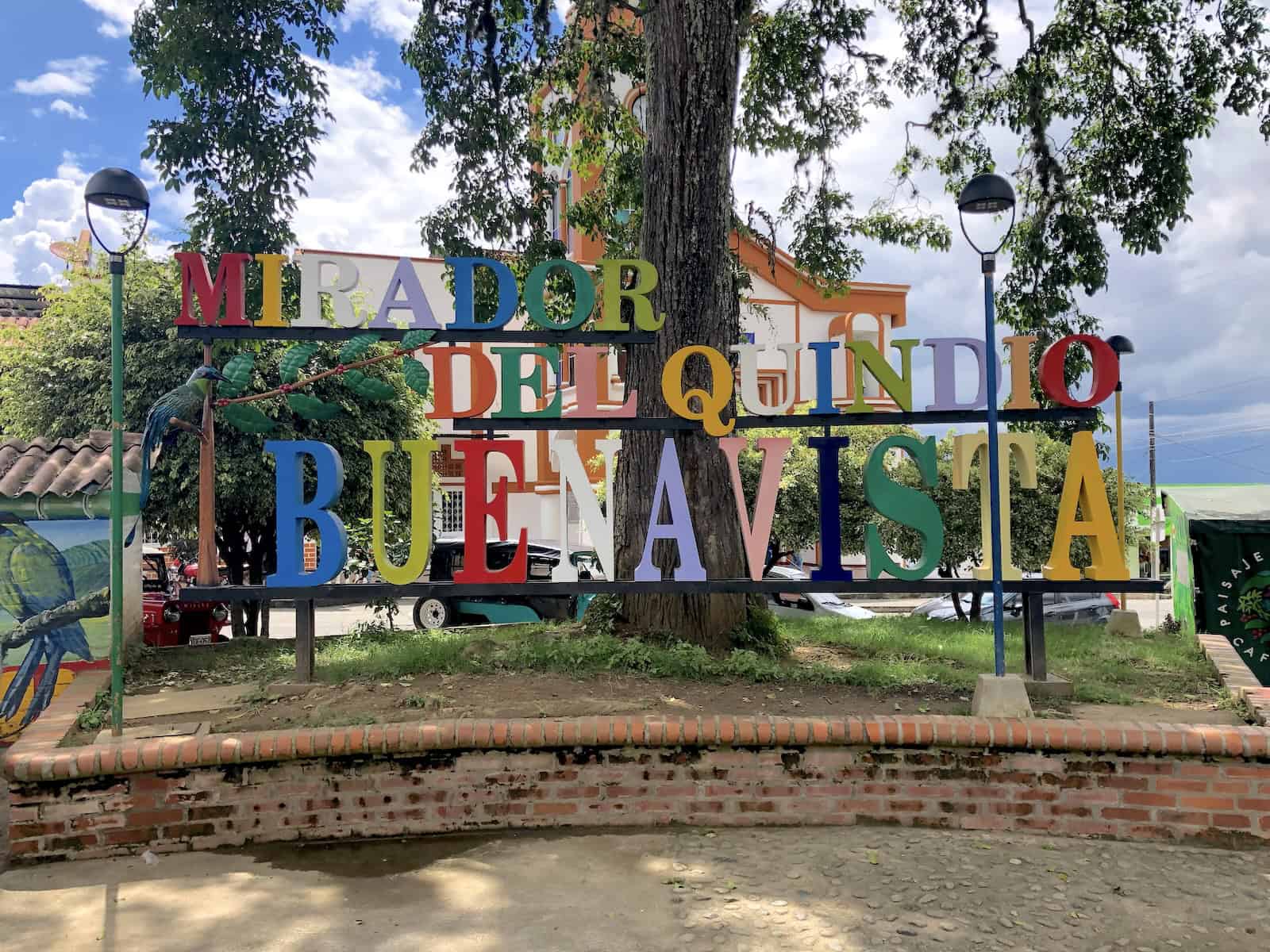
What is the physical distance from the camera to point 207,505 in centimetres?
681

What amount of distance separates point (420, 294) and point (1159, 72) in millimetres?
9064

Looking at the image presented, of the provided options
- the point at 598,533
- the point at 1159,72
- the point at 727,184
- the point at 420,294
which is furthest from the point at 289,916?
the point at 1159,72

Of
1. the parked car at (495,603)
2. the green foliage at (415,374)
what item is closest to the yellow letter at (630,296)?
the green foliage at (415,374)

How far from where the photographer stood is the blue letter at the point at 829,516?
22.8 feet

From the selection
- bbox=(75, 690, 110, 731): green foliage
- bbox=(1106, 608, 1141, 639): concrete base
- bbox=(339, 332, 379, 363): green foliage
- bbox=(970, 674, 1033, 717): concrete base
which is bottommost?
bbox=(1106, 608, 1141, 639): concrete base

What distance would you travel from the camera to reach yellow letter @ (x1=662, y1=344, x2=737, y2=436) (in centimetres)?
690

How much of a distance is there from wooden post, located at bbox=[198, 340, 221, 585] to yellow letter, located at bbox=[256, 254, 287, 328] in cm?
54

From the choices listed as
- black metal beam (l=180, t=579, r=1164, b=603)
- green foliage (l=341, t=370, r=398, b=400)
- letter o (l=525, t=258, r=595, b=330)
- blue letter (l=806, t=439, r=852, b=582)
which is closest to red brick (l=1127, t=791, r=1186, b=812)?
black metal beam (l=180, t=579, r=1164, b=603)

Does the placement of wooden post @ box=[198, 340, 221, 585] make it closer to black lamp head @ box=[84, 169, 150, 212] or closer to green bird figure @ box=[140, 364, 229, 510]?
green bird figure @ box=[140, 364, 229, 510]

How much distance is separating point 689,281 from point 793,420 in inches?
68.2

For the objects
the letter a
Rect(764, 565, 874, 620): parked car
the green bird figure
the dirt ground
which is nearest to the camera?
the dirt ground

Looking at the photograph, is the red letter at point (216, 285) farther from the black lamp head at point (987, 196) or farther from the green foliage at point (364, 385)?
the black lamp head at point (987, 196)

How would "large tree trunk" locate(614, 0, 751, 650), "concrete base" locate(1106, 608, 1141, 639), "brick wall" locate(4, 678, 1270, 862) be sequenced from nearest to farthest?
"brick wall" locate(4, 678, 1270, 862) → "large tree trunk" locate(614, 0, 751, 650) → "concrete base" locate(1106, 608, 1141, 639)

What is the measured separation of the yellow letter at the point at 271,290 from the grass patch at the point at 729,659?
2.81 meters
